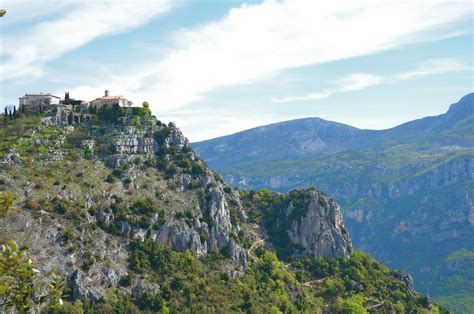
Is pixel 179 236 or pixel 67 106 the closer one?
pixel 179 236

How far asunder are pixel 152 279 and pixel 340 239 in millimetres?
68642

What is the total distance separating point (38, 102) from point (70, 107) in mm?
8922

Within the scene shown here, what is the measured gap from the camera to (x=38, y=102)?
16088 cm

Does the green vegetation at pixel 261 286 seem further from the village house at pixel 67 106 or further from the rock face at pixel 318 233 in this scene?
the village house at pixel 67 106

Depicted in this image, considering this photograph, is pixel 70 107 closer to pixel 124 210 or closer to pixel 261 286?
pixel 124 210

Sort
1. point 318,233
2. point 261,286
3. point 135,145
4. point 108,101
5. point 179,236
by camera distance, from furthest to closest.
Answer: point 318,233
point 108,101
point 135,145
point 261,286
point 179,236

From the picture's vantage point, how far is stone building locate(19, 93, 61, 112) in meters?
159

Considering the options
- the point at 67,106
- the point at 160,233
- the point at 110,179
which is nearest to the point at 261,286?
the point at 160,233

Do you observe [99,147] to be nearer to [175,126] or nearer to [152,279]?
[175,126]

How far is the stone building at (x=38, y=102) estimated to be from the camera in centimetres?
15875

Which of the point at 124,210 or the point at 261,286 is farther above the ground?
the point at 124,210

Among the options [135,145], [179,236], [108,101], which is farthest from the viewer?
[108,101]

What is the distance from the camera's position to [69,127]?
154125 millimetres

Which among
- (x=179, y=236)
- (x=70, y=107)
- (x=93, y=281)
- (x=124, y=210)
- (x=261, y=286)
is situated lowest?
(x=261, y=286)
